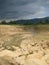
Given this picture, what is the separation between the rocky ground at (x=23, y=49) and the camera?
1448cm

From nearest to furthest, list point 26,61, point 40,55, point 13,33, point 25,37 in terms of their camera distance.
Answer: point 26,61 < point 40,55 < point 25,37 < point 13,33

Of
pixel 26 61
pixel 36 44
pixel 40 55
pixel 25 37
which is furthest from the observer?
pixel 25 37

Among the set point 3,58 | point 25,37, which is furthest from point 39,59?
point 25,37

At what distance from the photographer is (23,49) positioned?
16.1 metres

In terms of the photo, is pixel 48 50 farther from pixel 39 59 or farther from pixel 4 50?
pixel 4 50

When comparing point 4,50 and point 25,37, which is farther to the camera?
point 25,37

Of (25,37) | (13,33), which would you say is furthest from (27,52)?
(13,33)

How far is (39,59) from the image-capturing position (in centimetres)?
1498

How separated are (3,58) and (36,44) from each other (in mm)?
3809

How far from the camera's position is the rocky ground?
14.5 m

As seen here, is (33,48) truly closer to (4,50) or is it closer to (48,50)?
(48,50)

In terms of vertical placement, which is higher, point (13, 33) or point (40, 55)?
point (13, 33)

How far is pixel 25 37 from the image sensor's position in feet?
60.4

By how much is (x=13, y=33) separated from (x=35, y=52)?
14.9ft
